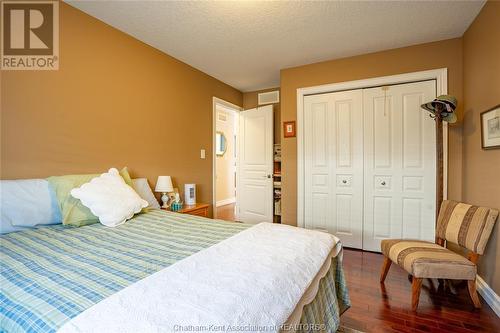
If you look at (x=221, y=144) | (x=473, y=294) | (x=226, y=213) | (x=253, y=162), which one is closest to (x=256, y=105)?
(x=253, y=162)

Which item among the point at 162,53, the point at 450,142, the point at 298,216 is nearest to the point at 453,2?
the point at 450,142

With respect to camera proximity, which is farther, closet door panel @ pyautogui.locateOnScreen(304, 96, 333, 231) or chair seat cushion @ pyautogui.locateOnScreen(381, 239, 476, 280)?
closet door panel @ pyautogui.locateOnScreen(304, 96, 333, 231)

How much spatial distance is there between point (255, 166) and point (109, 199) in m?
2.74

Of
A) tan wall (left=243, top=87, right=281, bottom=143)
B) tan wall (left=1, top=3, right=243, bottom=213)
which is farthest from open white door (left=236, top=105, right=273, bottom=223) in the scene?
tan wall (left=1, top=3, right=243, bottom=213)

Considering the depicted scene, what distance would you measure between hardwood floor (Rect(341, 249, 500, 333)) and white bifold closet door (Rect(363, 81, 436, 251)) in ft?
2.46

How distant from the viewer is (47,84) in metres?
1.92

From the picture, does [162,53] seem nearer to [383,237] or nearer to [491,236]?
[383,237]

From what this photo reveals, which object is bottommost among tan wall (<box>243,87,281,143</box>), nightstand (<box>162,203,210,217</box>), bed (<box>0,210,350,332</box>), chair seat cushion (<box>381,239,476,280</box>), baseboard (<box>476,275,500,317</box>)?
baseboard (<box>476,275,500,317</box>)

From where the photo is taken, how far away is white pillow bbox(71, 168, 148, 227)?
1695 mm

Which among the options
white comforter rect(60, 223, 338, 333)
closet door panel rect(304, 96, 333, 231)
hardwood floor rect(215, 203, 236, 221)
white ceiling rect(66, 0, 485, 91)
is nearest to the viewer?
white comforter rect(60, 223, 338, 333)

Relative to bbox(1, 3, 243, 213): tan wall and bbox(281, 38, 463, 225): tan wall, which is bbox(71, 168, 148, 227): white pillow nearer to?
bbox(1, 3, 243, 213): tan wall

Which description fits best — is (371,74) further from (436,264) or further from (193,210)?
(193,210)

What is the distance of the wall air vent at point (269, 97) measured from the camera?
14.0 feet

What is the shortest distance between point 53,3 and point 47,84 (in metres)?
0.70
